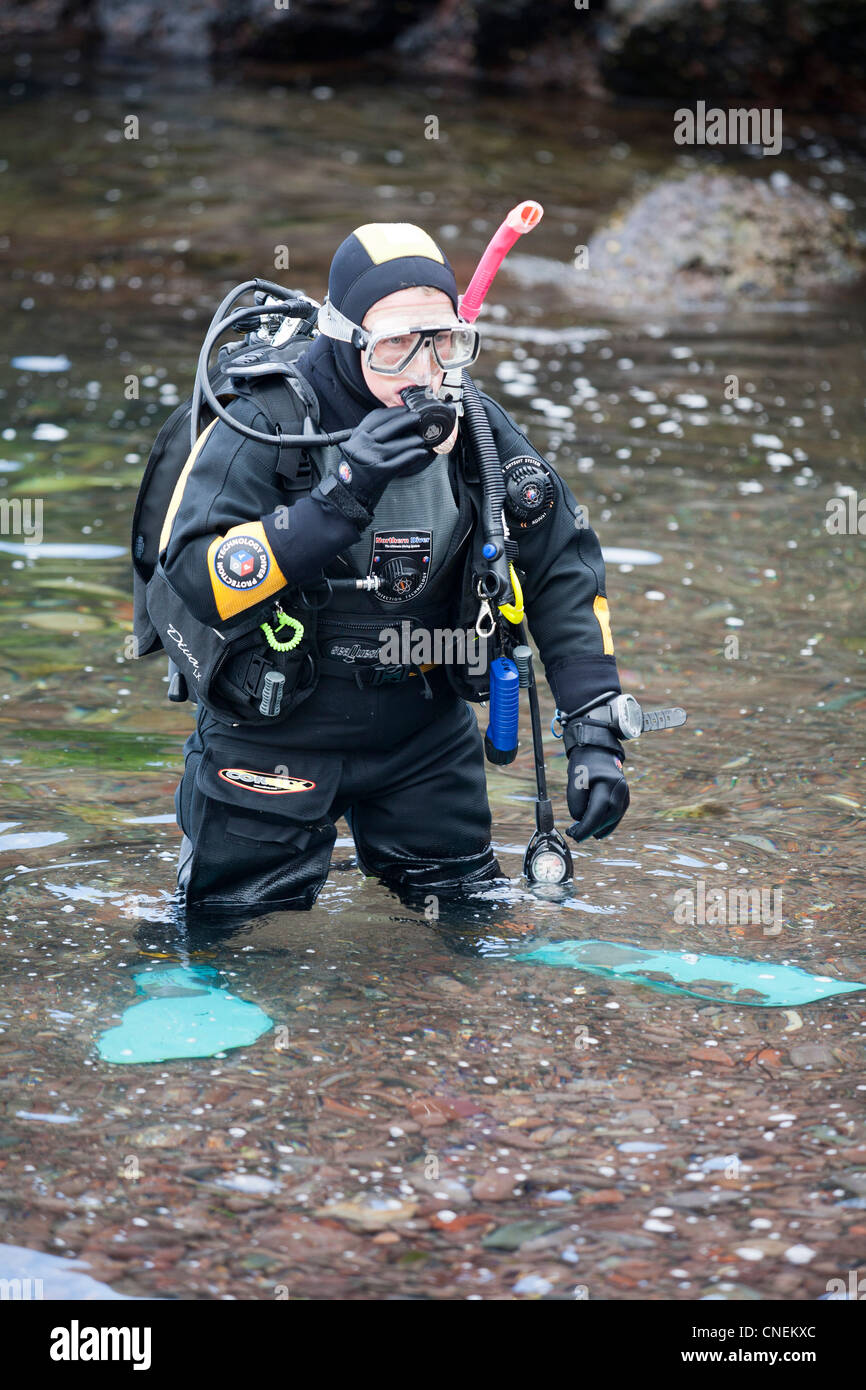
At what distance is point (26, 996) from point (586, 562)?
166 centimetres

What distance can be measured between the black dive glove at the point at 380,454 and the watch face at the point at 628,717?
834mm

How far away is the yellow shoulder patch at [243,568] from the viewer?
3.09 metres

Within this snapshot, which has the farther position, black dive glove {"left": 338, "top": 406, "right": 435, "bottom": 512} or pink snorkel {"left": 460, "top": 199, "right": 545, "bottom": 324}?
pink snorkel {"left": 460, "top": 199, "right": 545, "bottom": 324}

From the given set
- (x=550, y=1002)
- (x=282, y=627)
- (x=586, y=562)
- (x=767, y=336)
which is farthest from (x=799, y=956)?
(x=767, y=336)

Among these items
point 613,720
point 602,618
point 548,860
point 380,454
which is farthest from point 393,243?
point 548,860

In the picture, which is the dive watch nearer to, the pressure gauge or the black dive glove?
the pressure gauge

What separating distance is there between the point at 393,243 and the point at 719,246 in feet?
27.6

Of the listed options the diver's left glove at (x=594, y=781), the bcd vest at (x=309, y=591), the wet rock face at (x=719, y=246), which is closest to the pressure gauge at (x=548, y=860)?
the diver's left glove at (x=594, y=781)

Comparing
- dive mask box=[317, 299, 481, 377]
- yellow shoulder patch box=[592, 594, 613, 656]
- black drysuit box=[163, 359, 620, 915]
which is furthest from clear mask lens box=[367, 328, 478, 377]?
yellow shoulder patch box=[592, 594, 613, 656]

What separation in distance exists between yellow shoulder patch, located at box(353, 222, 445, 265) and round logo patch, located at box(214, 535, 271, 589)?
67cm

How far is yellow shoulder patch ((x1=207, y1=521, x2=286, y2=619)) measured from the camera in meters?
3.09

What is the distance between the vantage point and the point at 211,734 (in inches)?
141

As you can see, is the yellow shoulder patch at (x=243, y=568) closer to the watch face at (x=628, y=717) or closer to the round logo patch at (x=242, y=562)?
the round logo patch at (x=242, y=562)

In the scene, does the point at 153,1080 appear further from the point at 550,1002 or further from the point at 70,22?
the point at 70,22
